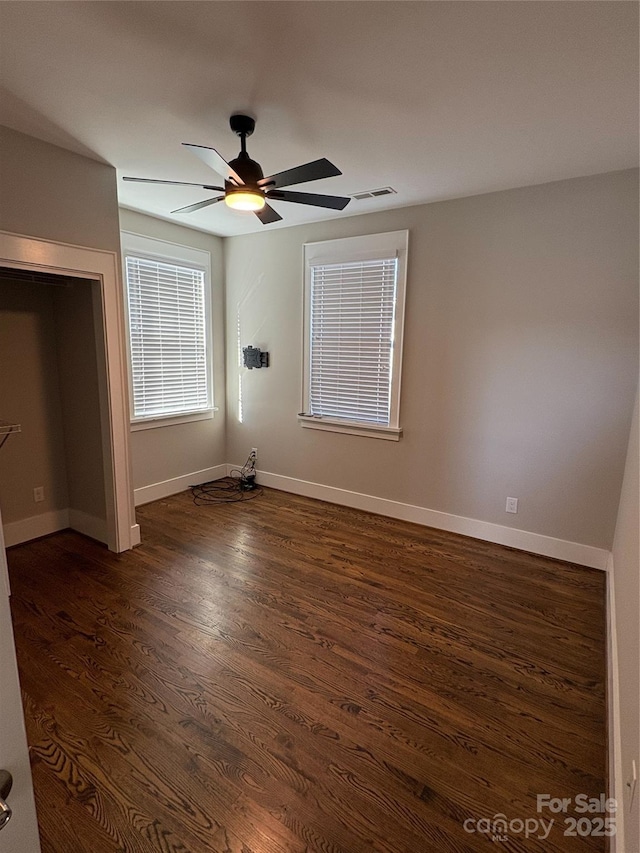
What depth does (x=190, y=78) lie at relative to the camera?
1.88 m

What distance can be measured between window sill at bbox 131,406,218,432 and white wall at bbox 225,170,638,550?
5.12 ft

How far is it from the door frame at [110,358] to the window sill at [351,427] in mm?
1780

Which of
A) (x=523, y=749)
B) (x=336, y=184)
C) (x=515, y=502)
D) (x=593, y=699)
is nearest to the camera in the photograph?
(x=523, y=749)

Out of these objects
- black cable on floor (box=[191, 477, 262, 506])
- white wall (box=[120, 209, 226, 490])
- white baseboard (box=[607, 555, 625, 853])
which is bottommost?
black cable on floor (box=[191, 477, 262, 506])

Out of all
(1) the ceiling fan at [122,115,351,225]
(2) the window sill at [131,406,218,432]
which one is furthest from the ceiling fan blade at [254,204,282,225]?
(2) the window sill at [131,406,218,432]

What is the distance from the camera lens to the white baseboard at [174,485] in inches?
162

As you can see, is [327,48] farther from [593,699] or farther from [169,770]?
[593,699]

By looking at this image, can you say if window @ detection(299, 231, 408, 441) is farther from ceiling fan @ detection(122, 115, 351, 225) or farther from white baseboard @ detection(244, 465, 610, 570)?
ceiling fan @ detection(122, 115, 351, 225)

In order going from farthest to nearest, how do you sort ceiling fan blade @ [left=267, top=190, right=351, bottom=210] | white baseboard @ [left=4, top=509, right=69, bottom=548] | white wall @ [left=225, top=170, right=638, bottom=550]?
white baseboard @ [left=4, top=509, right=69, bottom=548]
white wall @ [left=225, top=170, right=638, bottom=550]
ceiling fan blade @ [left=267, top=190, right=351, bottom=210]

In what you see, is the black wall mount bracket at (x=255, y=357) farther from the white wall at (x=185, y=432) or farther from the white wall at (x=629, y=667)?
the white wall at (x=629, y=667)

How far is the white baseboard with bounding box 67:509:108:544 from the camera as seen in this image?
3.29 meters

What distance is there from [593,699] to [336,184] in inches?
135

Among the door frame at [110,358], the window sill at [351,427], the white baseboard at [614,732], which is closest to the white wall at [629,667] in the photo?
the white baseboard at [614,732]

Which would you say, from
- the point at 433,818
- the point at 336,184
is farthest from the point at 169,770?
the point at 336,184
